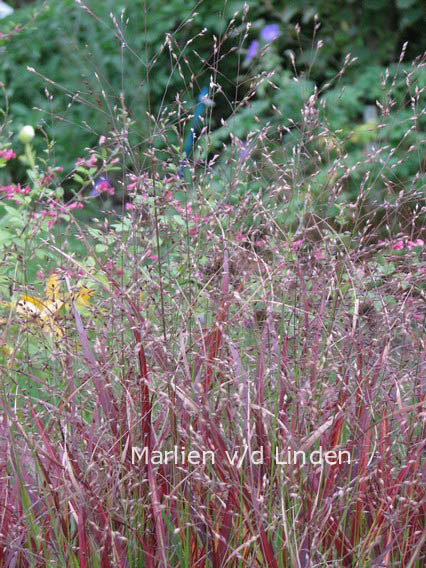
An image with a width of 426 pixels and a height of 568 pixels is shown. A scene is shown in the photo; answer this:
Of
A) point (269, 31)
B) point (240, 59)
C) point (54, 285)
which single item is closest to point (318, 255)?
point (54, 285)

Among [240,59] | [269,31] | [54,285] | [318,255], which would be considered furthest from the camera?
[269,31]

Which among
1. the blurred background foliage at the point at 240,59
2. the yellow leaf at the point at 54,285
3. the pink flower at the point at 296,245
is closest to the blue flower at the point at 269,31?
the blurred background foliage at the point at 240,59

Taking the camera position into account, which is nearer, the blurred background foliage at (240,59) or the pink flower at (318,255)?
the pink flower at (318,255)

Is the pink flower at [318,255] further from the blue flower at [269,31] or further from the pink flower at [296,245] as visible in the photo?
the blue flower at [269,31]

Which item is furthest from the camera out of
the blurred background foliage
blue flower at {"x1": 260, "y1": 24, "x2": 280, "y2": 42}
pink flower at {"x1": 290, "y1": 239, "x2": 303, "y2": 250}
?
blue flower at {"x1": 260, "y1": 24, "x2": 280, "y2": 42}

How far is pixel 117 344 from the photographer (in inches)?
86.6

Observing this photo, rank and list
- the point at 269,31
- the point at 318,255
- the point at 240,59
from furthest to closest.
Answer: the point at 269,31 → the point at 240,59 → the point at 318,255

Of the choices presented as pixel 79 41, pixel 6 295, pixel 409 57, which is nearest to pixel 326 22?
pixel 409 57

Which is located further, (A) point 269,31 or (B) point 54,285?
(A) point 269,31

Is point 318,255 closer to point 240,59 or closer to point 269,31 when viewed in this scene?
point 240,59

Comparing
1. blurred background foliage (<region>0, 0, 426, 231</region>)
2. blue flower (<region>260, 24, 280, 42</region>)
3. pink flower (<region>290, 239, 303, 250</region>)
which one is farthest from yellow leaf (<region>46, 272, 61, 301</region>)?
blue flower (<region>260, 24, 280, 42</region>)

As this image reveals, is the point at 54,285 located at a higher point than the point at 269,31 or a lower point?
lower

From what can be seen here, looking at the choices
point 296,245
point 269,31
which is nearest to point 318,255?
point 296,245

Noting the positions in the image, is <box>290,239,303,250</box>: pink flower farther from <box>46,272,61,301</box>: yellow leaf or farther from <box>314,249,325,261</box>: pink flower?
<box>46,272,61,301</box>: yellow leaf
